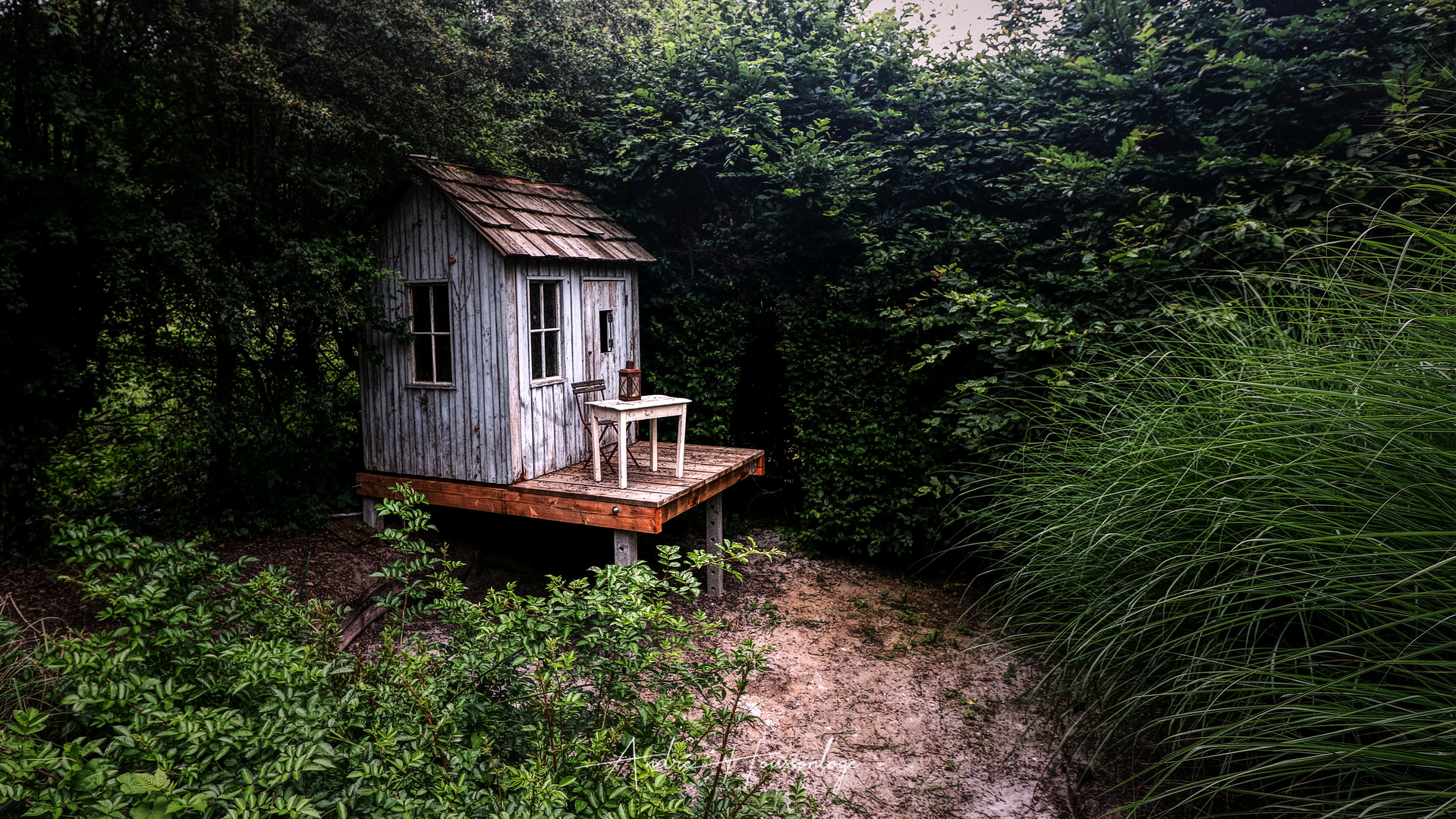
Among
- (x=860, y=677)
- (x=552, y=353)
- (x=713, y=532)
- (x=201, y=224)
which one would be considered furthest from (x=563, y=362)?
(x=860, y=677)

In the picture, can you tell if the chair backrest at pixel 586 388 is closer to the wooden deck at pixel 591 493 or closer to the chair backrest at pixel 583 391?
the chair backrest at pixel 583 391

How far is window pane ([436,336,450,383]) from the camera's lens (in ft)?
18.4

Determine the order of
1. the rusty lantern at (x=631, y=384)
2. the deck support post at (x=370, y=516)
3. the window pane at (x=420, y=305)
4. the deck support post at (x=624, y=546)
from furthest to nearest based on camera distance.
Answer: the deck support post at (x=370, y=516)
the window pane at (x=420, y=305)
the rusty lantern at (x=631, y=384)
the deck support post at (x=624, y=546)

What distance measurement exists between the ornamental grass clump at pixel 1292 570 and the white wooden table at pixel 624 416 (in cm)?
306

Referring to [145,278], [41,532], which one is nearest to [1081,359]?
[145,278]

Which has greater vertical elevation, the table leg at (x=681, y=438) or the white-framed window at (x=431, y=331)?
the white-framed window at (x=431, y=331)

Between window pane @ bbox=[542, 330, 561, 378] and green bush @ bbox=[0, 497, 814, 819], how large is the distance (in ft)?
10.4

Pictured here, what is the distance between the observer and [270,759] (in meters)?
1.67

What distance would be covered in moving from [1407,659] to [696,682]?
6.03 ft

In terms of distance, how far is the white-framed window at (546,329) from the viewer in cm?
557

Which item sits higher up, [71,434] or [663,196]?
[663,196]

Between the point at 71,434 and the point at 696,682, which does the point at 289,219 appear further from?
the point at 696,682

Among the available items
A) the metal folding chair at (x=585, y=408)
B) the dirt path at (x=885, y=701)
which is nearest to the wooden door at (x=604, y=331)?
the metal folding chair at (x=585, y=408)

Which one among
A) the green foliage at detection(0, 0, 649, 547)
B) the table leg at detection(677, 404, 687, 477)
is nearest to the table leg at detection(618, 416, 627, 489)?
the table leg at detection(677, 404, 687, 477)
